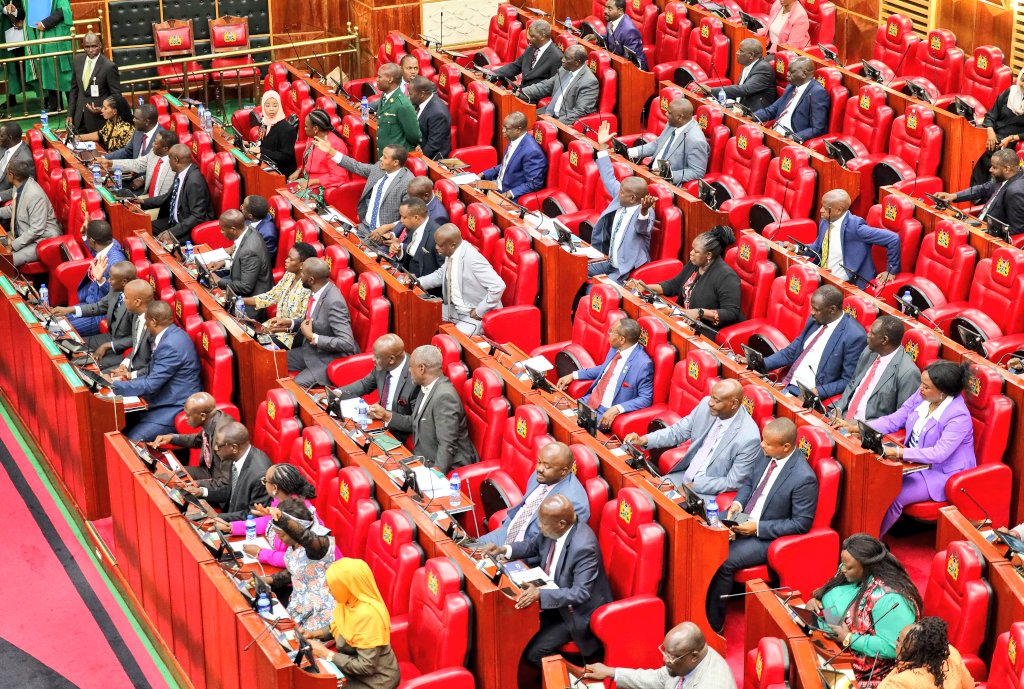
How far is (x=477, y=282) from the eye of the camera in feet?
31.1

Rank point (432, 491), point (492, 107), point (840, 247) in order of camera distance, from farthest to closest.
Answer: point (492, 107) < point (840, 247) < point (432, 491)

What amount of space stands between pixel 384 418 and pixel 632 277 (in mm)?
2372

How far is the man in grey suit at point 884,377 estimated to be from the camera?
7.93 m

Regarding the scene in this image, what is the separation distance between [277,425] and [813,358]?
117 inches

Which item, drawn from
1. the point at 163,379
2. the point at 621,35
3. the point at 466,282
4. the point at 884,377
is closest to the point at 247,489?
the point at 163,379

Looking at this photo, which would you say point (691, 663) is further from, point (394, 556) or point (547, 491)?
point (394, 556)

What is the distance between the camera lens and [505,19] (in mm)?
13984

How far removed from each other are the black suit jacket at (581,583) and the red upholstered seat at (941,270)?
3108 millimetres

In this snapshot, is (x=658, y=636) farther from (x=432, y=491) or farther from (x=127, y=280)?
(x=127, y=280)

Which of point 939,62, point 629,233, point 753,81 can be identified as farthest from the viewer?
point 939,62

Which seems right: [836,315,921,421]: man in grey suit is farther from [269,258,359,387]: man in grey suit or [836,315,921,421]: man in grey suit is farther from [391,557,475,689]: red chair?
[269,258,359,387]: man in grey suit

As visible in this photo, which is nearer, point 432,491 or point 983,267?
point 432,491

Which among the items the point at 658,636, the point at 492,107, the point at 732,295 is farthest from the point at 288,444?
the point at 492,107

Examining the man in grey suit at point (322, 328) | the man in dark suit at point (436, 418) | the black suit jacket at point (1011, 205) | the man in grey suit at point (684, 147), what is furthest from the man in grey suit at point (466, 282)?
the black suit jacket at point (1011, 205)
